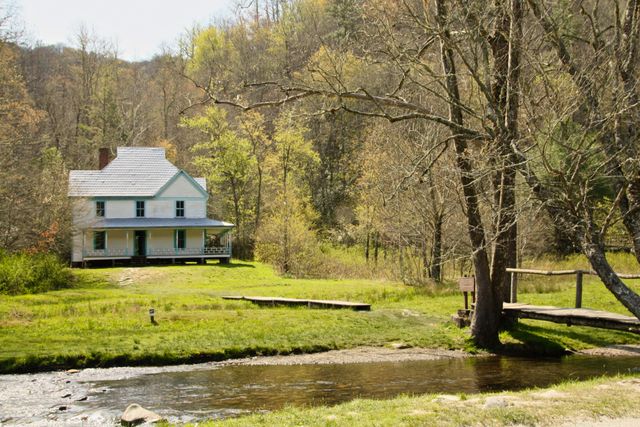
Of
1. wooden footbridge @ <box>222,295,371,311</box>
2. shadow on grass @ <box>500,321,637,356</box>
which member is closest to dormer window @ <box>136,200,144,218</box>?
wooden footbridge @ <box>222,295,371,311</box>

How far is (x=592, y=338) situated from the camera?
752 inches

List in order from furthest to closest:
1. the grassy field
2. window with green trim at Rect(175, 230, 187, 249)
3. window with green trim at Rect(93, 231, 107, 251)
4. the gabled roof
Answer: window with green trim at Rect(175, 230, 187, 249), the gabled roof, window with green trim at Rect(93, 231, 107, 251), the grassy field

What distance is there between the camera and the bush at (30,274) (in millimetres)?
28250

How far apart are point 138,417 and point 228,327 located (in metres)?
9.07

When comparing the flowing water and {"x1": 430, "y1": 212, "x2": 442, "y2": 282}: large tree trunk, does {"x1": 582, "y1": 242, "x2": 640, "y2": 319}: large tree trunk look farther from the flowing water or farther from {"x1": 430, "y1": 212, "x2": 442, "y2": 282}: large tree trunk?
{"x1": 430, "y1": 212, "x2": 442, "y2": 282}: large tree trunk

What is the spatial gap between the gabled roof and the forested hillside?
397cm

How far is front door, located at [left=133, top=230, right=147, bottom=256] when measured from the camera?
1972 inches

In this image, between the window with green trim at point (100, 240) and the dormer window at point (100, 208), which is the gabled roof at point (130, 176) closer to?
the dormer window at point (100, 208)

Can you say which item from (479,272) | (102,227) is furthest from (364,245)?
(479,272)

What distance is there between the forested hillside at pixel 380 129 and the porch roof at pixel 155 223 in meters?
4.25

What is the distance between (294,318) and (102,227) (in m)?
29.2

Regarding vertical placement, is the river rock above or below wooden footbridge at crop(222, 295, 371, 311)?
above

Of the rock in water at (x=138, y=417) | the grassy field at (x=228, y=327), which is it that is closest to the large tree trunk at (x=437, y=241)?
the grassy field at (x=228, y=327)

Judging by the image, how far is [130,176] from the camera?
51125 millimetres
